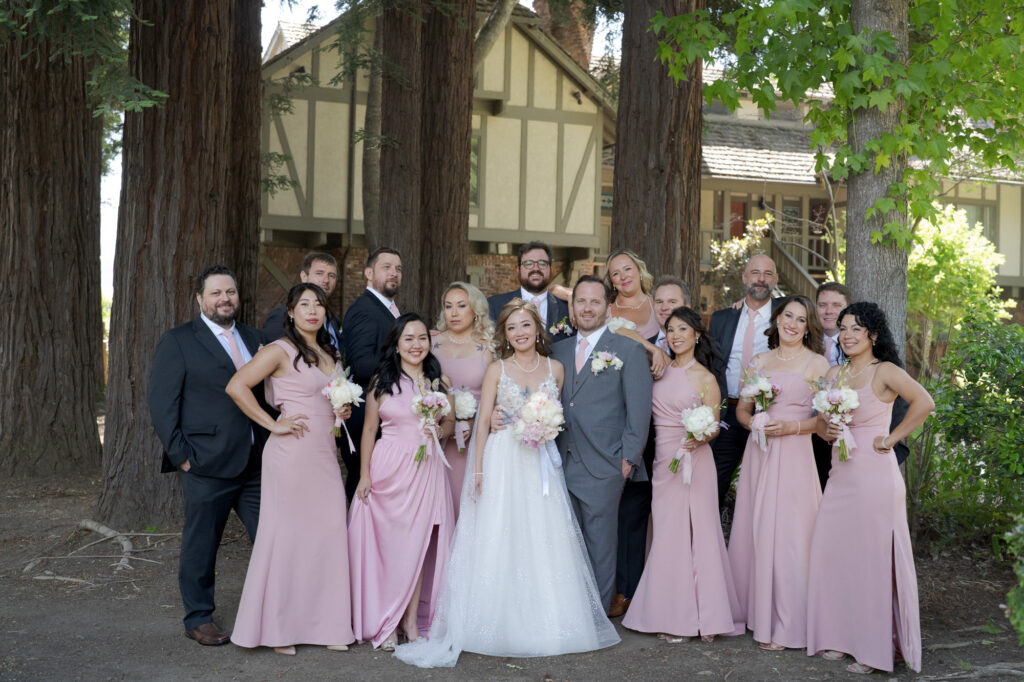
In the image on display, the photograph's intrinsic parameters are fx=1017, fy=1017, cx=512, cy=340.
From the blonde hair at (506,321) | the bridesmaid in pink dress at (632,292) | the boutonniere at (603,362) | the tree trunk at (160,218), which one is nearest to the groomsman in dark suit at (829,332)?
the bridesmaid in pink dress at (632,292)

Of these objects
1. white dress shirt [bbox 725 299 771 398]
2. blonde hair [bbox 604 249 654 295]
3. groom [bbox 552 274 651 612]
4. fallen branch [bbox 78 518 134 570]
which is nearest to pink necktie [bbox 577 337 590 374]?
groom [bbox 552 274 651 612]

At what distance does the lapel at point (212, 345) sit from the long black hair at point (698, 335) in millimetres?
2678

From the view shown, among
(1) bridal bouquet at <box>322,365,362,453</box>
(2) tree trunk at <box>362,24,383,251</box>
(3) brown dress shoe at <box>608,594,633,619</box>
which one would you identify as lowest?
(3) brown dress shoe at <box>608,594,633,619</box>

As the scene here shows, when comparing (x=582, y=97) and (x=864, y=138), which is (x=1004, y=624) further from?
(x=582, y=97)

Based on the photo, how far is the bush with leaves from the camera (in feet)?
24.2

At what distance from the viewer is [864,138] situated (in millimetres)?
6637

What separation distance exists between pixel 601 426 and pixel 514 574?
1.06 metres

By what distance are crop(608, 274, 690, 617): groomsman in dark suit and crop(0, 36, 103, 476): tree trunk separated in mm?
6539

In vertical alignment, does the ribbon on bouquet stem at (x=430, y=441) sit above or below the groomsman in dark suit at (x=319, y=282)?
below

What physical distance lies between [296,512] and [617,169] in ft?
14.0

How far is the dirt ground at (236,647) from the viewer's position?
5484 mm

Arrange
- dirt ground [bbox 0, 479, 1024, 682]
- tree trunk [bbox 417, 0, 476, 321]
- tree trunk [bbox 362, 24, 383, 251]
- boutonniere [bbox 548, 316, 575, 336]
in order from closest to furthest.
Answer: dirt ground [bbox 0, 479, 1024, 682]
boutonniere [bbox 548, 316, 575, 336]
tree trunk [bbox 417, 0, 476, 321]
tree trunk [bbox 362, 24, 383, 251]

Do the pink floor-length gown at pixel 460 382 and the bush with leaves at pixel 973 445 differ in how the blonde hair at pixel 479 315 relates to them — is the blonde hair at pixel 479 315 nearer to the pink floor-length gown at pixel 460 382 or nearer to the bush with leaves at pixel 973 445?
the pink floor-length gown at pixel 460 382

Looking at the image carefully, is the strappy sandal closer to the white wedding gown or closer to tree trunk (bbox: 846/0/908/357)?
the white wedding gown
